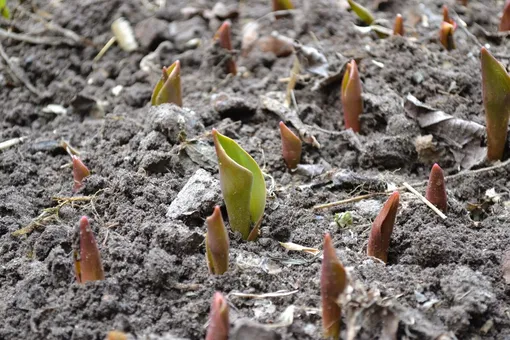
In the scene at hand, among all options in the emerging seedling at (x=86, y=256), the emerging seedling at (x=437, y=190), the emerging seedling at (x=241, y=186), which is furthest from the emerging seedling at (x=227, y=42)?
the emerging seedling at (x=86, y=256)

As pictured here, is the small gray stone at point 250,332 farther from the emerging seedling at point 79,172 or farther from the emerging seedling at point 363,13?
the emerging seedling at point 363,13

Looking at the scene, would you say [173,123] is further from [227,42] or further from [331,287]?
[331,287]

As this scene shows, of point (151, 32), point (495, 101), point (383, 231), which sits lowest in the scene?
point (151, 32)

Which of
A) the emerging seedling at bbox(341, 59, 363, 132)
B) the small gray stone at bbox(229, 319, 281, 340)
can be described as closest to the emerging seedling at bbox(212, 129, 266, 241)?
the small gray stone at bbox(229, 319, 281, 340)

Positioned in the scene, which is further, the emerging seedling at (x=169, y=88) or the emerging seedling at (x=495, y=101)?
the emerging seedling at (x=169, y=88)

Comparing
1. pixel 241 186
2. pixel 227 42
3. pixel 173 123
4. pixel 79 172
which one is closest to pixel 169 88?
pixel 173 123

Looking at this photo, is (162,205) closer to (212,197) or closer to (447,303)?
(212,197)

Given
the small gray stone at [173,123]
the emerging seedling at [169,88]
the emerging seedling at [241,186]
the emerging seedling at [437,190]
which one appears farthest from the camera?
the emerging seedling at [169,88]

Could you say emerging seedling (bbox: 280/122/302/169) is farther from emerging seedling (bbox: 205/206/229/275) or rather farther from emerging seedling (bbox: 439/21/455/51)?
emerging seedling (bbox: 439/21/455/51)
